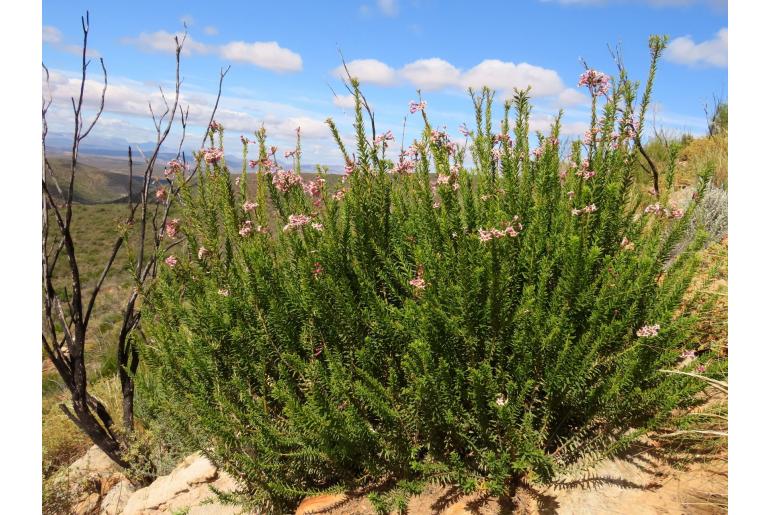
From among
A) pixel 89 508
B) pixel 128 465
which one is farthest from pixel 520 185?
pixel 89 508

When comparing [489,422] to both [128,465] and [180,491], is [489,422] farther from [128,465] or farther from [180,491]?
[128,465]

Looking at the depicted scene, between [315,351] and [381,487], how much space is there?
0.75 m

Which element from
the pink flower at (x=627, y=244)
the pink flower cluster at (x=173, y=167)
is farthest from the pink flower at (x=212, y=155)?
the pink flower at (x=627, y=244)

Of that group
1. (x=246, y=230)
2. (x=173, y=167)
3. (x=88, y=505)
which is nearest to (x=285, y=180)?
(x=246, y=230)

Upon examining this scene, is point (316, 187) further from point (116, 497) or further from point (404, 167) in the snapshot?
point (116, 497)

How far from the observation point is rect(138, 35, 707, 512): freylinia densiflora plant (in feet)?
7.52

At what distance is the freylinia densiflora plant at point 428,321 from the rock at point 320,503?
3.0 inches

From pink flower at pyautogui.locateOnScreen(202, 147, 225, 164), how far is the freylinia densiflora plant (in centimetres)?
2

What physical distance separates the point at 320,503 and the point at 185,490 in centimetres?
125

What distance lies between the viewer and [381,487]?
2.54 metres

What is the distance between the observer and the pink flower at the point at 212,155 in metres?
3.32

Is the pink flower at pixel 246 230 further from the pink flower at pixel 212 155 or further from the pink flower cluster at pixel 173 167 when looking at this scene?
the pink flower cluster at pixel 173 167

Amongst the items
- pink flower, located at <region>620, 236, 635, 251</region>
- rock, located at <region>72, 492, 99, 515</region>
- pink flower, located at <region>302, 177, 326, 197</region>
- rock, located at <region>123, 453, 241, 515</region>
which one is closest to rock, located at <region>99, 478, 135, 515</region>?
rock, located at <region>72, 492, 99, 515</region>

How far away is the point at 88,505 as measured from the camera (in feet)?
14.3
